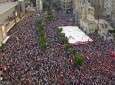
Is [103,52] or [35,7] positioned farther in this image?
[35,7]

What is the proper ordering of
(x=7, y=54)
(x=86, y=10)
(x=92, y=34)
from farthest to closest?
(x=86, y=10)
(x=92, y=34)
(x=7, y=54)

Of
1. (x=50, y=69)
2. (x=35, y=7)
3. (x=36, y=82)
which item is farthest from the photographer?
(x=35, y=7)

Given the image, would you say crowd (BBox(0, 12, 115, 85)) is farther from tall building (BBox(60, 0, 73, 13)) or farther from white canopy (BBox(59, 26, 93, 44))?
tall building (BBox(60, 0, 73, 13))

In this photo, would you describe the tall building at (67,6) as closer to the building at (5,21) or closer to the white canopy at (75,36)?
the building at (5,21)

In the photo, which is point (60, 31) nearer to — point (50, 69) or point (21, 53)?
point (21, 53)

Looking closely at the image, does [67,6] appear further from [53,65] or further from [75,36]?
[53,65]

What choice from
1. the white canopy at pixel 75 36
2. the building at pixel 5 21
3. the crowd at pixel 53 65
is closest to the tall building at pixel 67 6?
the building at pixel 5 21

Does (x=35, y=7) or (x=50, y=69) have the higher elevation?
(x=50, y=69)

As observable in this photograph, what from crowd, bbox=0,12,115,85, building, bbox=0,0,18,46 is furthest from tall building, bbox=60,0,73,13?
crowd, bbox=0,12,115,85

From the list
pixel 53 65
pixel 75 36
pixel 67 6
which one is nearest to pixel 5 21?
pixel 75 36

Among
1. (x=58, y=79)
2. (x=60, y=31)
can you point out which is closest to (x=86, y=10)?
(x=60, y=31)
